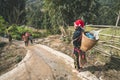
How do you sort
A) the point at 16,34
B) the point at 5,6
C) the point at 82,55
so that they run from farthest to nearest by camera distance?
the point at 5,6 < the point at 16,34 < the point at 82,55

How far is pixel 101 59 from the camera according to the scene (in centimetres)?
870

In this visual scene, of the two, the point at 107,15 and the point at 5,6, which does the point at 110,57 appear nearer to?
the point at 5,6

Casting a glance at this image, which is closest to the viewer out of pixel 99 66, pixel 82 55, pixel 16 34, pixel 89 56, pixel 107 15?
pixel 82 55

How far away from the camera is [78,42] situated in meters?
7.03

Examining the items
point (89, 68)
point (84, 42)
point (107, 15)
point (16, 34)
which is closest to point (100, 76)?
point (89, 68)

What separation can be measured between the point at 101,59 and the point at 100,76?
2082 millimetres

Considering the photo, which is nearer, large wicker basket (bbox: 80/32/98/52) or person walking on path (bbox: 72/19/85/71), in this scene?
large wicker basket (bbox: 80/32/98/52)

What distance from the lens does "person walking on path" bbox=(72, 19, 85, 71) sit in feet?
22.5

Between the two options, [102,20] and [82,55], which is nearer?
[82,55]

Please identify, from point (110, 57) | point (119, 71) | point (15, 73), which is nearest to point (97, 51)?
point (110, 57)

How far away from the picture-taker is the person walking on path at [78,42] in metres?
6.87

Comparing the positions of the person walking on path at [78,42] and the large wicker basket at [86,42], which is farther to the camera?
the person walking on path at [78,42]

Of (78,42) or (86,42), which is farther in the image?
(78,42)

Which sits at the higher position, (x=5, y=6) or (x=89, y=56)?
(x=5, y=6)
